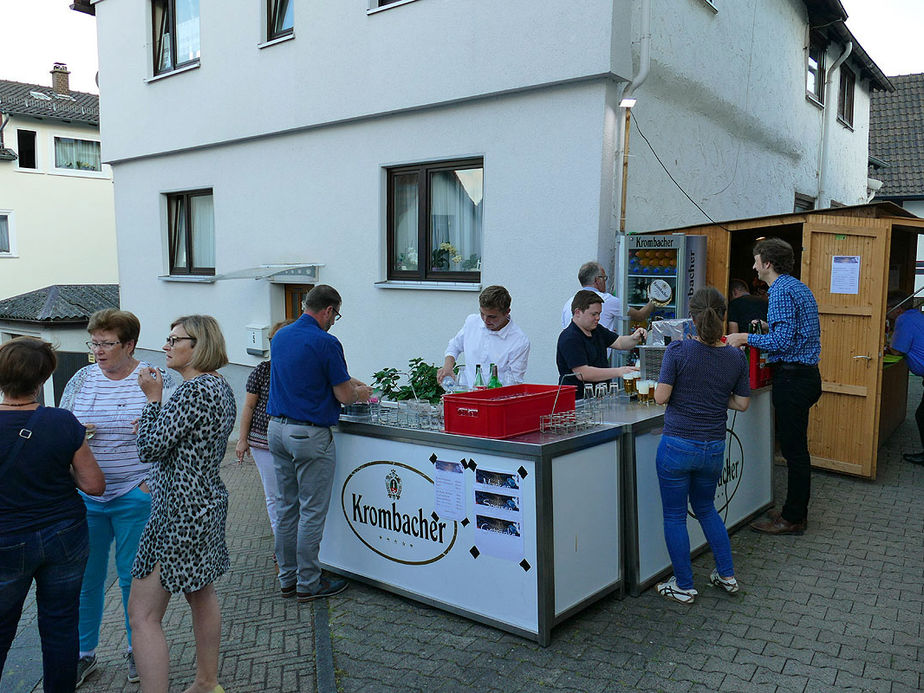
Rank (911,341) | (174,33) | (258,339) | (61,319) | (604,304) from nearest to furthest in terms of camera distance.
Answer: (604,304), (911,341), (258,339), (174,33), (61,319)

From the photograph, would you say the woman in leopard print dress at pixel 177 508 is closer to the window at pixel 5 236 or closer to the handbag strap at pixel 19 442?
the handbag strap at pixel 19 442

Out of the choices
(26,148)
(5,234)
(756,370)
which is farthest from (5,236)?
(756,370)

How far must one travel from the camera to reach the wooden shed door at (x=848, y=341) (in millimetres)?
7117

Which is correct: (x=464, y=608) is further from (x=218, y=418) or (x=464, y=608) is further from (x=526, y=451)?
(x=218, y=418)

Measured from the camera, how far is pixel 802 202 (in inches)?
557

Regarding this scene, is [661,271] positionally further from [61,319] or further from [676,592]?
[61,319]

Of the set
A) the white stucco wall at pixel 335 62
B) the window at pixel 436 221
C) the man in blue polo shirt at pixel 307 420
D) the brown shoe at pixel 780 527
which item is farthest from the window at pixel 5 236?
the brown shoe at pixel 780 527

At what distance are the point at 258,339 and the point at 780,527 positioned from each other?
8.02 meters

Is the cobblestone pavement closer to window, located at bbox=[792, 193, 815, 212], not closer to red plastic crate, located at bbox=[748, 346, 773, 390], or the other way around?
red plastic crate, located at bbox=[748, 346, 773, 390]

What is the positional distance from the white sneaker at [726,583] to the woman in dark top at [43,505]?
144 inches

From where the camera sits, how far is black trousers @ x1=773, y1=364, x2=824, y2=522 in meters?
5.73

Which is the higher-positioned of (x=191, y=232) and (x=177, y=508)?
(x=191, y=232)

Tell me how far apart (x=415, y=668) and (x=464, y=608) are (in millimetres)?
566


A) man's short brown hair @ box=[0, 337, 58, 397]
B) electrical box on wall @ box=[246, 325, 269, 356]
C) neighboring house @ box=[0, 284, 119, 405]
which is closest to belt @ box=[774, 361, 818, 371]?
man's short brown hair @ box=[0, 337, 58, 397]
